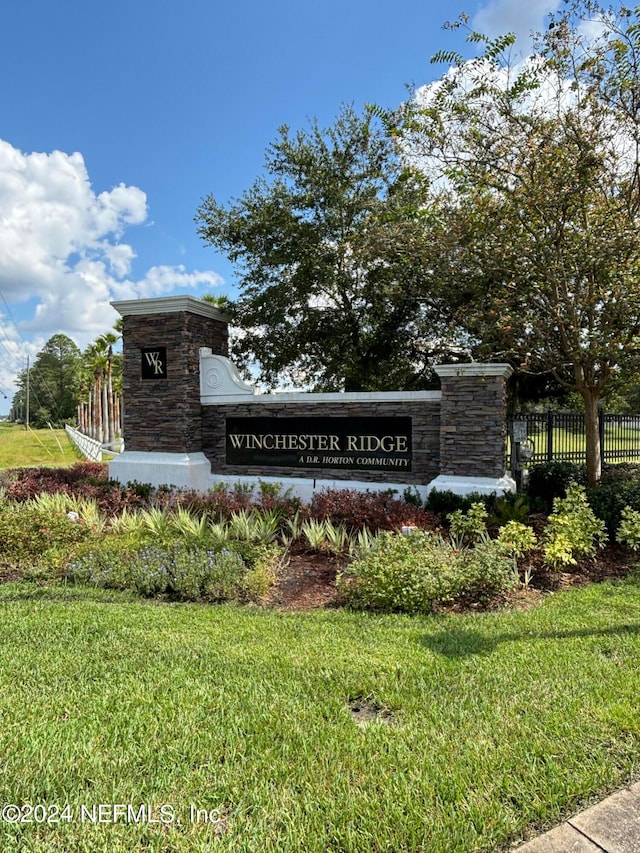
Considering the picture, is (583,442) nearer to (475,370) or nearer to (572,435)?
(572,435)

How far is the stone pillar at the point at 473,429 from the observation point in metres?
A: 7.75

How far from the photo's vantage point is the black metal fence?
12048 millimetres

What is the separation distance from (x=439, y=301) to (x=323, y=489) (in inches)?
179

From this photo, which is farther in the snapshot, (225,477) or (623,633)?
(225,477)

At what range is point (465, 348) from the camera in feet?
34.6

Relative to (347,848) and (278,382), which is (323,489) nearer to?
(278,382)

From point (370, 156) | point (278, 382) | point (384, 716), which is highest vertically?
point (370, 156)

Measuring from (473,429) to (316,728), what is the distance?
5921 millimetres

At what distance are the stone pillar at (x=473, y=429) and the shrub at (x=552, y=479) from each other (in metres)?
1.53

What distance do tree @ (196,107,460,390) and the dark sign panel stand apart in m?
2.30

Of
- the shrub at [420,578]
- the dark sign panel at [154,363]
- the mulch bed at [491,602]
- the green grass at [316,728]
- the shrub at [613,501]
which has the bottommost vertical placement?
the mulch bed at [491,602]

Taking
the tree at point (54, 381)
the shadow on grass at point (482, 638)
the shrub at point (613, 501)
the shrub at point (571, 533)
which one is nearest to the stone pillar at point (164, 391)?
the shrub at point (571, 533)

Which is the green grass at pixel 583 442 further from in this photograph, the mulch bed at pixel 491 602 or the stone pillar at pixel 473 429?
the mulch bed at pixel 491 602

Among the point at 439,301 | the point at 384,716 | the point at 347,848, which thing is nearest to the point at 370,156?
the point at 439,301
